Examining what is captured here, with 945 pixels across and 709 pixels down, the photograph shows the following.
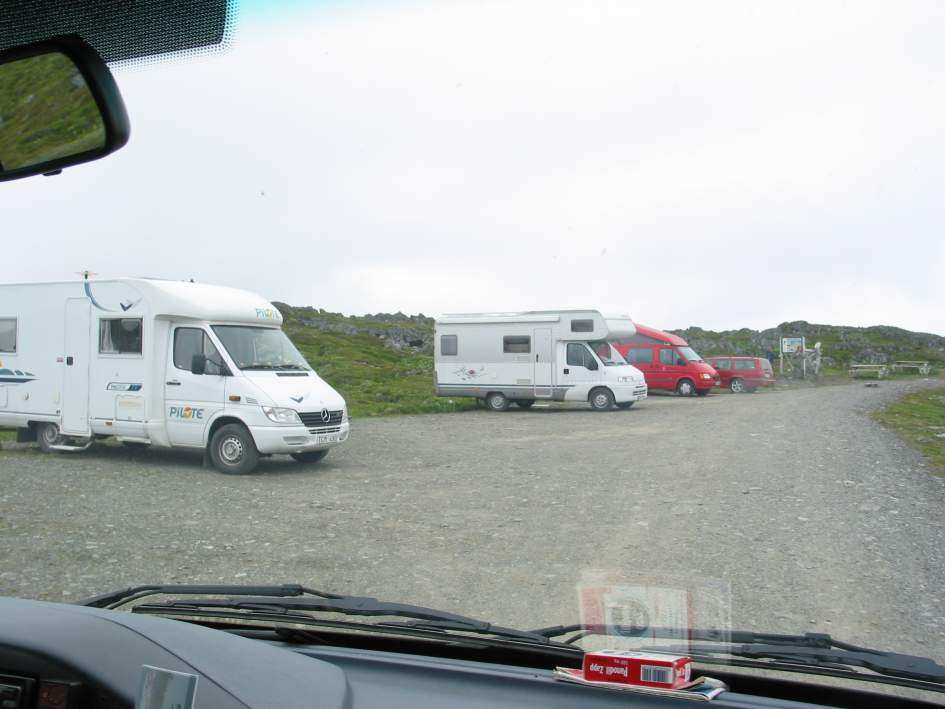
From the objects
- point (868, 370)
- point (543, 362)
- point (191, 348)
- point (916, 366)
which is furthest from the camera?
point (916, 366)

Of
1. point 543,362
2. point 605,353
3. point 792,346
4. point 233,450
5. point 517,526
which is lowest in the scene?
point 517,526

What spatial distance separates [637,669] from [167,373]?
11156 mm

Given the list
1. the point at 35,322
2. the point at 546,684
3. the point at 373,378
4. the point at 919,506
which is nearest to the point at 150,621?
the point at 546,684

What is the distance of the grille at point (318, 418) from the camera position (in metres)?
11.8

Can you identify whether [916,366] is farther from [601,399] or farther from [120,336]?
[120,336]

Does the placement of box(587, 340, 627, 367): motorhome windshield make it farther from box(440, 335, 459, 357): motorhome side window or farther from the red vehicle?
the red vehicle

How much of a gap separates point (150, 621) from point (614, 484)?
8.46 m

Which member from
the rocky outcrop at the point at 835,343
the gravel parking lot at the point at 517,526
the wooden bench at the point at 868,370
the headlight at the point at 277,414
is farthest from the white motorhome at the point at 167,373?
the rocky outcrop at the point at 835,343

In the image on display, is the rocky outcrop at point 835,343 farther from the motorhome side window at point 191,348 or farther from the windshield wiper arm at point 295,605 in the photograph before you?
the windshield wiper arm at point 295,605

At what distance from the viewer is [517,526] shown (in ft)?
25.1

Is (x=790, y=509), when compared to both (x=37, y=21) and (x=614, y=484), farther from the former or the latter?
(x=37, y=21)

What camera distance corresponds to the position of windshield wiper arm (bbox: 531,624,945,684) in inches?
85.4

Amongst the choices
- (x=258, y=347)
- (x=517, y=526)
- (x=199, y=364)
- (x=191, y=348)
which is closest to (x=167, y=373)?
(x=191, y=348)

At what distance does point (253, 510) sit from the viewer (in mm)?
8758
